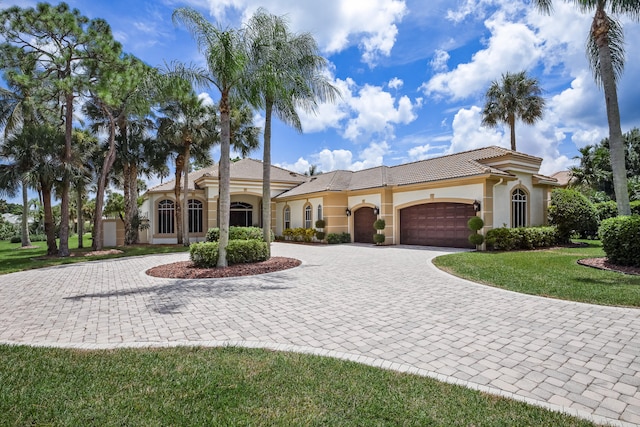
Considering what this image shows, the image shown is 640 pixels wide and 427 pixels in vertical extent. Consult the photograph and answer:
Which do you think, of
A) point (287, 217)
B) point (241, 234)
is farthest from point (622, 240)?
point (287, 217)

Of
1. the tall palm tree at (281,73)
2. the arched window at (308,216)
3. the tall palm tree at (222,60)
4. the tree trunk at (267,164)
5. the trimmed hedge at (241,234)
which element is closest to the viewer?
the tall palm tree at (222,60)

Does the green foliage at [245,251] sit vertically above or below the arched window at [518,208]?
below

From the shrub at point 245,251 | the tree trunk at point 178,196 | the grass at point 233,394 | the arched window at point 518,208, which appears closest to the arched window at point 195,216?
the tree trunk at point 178,196

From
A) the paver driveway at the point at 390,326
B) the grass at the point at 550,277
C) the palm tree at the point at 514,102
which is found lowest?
the paver driveway at the point at 390,326

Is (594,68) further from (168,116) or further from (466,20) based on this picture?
(168,116)

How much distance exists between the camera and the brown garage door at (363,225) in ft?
74.3

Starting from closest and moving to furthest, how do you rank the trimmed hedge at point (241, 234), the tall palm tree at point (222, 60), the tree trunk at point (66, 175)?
the tall palm tree at point (222, 60)
the trimmed hedge at point (241, 234)
the tree trunk at point (66, 175)

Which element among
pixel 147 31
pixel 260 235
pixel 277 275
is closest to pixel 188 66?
pixel 147 31

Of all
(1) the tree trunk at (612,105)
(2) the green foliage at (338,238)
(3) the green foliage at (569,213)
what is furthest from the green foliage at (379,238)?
(1) the tree trunk at (612,105)

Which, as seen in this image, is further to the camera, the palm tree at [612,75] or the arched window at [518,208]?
the arched window at [518,208]

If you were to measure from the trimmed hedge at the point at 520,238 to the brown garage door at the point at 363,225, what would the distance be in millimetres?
7748

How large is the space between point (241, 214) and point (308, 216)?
7550 millimetres

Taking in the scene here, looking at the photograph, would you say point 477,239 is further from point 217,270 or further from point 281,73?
point 217,270

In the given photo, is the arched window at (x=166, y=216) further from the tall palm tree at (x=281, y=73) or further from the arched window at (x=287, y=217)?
the tall palm tree at (x=281, y=73)
